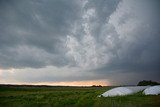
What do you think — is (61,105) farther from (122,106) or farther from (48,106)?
(122,106)

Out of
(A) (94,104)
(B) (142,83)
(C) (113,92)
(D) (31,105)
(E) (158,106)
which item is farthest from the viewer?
(B) (142,83)

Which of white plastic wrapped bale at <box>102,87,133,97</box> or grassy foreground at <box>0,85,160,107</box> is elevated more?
white plastic wrapped bale at <box>102,87,133,97</box>

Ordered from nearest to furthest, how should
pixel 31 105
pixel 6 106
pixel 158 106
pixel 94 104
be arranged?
1. pixel 158 106
2. pixel 94 104
3. pixel 31 105
4. pixel 6 106

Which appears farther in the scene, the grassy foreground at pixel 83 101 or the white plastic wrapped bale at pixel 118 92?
the white plastic wrapped bale at pixel 118 92

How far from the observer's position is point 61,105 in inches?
1035

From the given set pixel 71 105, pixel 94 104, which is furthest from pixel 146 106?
pixel 71 105

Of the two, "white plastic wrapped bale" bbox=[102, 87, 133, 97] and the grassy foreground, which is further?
"white plastic wrapped bale" bbox=[102, 87, 133, 97]

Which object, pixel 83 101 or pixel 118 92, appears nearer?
pixel 83 101

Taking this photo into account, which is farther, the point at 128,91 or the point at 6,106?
the point at 128,91

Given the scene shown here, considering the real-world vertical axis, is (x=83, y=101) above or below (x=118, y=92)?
below

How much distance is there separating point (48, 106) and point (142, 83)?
2706 inches

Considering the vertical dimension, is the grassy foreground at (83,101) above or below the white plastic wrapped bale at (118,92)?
below

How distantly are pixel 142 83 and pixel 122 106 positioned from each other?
223 feet

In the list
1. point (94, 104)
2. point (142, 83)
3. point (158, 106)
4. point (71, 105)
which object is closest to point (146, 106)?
point (158, 106)
